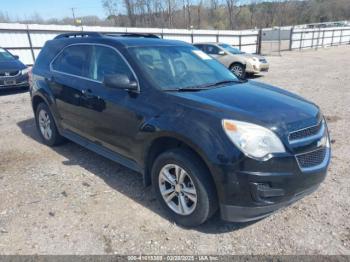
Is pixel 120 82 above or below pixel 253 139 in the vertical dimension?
above

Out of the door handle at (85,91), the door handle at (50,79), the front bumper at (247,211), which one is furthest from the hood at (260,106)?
the door handle at (50,79)

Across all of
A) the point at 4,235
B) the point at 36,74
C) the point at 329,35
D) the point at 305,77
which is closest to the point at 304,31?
the point at 329,35

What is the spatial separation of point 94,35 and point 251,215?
3059mm

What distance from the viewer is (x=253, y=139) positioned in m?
2.46

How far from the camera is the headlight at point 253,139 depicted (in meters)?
2.43

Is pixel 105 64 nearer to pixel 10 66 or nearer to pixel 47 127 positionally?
pixel 47 127

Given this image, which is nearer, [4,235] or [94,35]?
[4,235]

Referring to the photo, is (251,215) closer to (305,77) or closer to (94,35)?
(94,35)

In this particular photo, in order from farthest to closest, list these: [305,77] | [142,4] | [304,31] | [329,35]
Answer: [142,4] → [329,35] → [304,31] → [305,77]

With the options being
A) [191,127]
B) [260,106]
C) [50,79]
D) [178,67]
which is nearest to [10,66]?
[50,79]

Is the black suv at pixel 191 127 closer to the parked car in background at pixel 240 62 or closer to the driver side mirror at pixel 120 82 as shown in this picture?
the driver side mirror at pixel 120 82

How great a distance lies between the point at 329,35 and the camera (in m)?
34.4

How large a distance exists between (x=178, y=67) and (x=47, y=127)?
277 cm

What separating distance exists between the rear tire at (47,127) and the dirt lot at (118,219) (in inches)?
15.1
